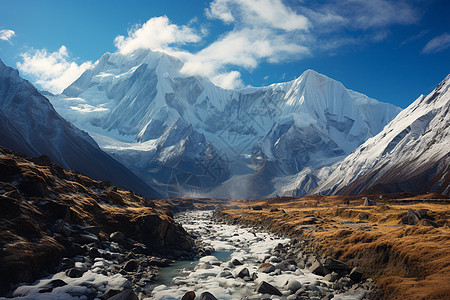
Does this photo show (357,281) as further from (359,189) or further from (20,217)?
(359,189)

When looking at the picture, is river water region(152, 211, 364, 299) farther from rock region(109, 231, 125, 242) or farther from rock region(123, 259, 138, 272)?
rock region(109, 231, 125, 242)

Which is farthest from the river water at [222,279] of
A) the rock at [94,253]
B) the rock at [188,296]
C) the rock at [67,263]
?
the rock at [67,263]

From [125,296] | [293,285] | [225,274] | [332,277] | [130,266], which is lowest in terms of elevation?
[225,274]

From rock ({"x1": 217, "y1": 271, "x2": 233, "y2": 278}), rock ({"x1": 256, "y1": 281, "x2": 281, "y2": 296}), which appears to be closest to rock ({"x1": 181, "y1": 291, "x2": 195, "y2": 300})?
rock ({"x1": 256, "y1": 281, "x2": 281, "y2": 296})

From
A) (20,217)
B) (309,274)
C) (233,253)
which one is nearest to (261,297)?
(309,274)

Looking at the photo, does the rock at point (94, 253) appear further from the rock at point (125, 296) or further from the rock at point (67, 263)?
the rock at point (125, 296)

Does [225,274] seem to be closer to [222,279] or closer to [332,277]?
[222,279]

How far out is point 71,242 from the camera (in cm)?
2755

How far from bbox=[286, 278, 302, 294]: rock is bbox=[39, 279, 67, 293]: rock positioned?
17.7m

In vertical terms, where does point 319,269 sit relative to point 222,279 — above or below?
above

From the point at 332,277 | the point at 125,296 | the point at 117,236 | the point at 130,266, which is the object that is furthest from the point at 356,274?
the point at 117,236

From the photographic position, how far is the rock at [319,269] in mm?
26656

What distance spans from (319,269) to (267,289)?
6.67m

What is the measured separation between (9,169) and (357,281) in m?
37.5
